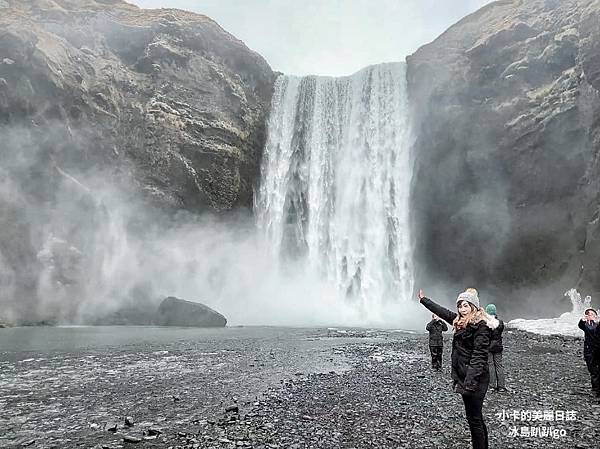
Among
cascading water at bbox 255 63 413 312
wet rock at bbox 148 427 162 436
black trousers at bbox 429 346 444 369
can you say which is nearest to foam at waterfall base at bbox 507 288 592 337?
black trousers at bbox 429 346 444 369

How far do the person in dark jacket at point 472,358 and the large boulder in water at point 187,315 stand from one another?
98.6 feet

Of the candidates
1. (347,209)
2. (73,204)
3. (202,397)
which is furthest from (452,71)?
(202,397)

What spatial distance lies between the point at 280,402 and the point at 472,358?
542 cm

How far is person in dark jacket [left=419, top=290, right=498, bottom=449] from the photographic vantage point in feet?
18.2

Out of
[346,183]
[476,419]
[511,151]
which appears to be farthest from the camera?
[346,183]

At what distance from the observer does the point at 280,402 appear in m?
9.86

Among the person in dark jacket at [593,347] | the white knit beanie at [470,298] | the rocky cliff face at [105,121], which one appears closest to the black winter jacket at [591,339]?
the person in dark jacket at [593,347]

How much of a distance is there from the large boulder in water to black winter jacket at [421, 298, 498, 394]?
98.6ft

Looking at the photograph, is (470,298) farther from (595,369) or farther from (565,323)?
(565,323)

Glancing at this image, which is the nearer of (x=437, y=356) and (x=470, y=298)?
(x=470, y=298)

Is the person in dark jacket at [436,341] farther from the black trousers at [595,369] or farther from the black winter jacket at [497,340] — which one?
the black trousers at [595,369]

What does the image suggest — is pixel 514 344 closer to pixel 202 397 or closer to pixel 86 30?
pixel 202 397

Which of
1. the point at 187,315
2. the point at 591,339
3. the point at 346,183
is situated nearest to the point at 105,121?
the point at 187,315

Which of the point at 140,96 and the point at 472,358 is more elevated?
the point at 140,96
